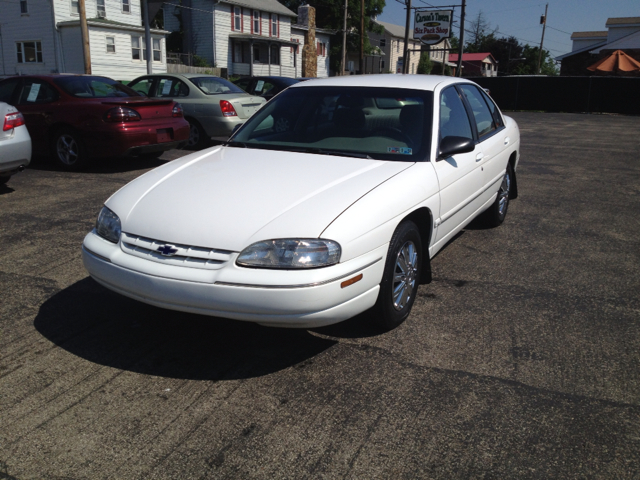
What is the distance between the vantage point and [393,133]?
14.6 ft

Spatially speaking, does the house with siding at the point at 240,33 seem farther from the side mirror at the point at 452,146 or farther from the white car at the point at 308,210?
the side mirror at the point at 452,146

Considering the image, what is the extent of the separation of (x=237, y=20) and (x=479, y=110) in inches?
1728

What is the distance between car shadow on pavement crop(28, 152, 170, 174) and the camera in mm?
9508

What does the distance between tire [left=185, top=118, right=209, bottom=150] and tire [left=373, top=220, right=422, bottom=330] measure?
859cm

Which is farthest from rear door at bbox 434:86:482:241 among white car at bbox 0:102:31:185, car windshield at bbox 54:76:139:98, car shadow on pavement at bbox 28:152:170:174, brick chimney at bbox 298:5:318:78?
brick chimney at bbox 298:5:318:78

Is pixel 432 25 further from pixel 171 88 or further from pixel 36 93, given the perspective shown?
pixel 36 93

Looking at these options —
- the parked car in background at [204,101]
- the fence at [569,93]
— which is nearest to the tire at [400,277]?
the parked car in background at [204,101]

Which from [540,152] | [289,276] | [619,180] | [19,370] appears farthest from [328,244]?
[540,152]

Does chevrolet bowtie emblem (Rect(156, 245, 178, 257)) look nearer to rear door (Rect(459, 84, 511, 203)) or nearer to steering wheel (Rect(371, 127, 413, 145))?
steering wheel (Rect(371, 127, 413, 145))

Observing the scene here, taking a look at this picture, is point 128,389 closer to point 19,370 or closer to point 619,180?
point 19,370

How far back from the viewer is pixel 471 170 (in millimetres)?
4953

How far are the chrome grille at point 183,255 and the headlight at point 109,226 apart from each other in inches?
7.8

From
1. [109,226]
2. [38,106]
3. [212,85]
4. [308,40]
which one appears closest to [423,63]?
[308,40]

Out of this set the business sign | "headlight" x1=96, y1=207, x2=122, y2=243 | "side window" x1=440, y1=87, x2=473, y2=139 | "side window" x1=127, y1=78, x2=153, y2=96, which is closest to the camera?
"headlight" x1=96, y1=207, x2=122, y2=243
